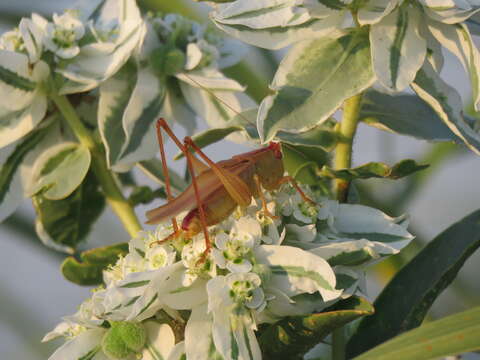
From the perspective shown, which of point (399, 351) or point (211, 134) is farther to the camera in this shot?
point (211, 134)

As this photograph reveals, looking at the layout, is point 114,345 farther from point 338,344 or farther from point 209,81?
point 209,81

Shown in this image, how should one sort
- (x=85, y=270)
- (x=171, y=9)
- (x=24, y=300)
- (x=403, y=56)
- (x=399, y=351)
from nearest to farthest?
(x=399, y=351) < (x=403, y=56) < (x=85, y=270) < (x=171, y=9) < (x=24, y=300)

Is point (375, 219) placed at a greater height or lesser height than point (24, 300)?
greater

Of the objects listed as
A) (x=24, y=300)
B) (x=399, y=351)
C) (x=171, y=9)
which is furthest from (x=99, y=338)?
(x=24, y=300)

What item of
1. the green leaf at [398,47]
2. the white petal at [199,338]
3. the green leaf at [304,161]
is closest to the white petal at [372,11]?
the green leaf at [398,47]

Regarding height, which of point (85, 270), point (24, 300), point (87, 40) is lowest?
point (24, 300)

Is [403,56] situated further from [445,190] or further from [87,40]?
[445,190]

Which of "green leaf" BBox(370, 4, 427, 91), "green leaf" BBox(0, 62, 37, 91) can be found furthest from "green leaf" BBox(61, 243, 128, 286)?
"green leaf" BBox(370, 4, 427, 91)
